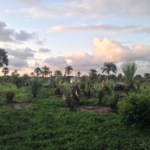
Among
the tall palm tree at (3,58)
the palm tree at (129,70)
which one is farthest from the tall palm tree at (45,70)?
the palm tree at (129,70)

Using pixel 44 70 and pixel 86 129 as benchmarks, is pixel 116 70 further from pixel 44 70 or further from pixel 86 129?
pixel 86 129

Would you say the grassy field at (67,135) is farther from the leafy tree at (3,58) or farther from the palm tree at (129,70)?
the leafy tree at (3,58)

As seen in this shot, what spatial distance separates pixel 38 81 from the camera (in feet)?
46.2

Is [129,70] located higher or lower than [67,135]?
higher

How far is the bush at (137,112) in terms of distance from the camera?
5.53 metres

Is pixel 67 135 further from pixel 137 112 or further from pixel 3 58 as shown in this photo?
pixel 3 58

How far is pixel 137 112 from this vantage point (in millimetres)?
5613

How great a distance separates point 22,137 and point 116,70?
39.8m

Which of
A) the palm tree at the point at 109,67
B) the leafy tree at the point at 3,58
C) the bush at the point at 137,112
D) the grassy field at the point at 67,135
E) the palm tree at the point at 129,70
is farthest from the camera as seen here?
the palm tree at the point at 109,67

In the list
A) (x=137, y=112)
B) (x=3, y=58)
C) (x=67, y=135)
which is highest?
(x=3, y=58)

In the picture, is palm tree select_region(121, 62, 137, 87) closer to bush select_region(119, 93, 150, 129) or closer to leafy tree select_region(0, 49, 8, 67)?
bush select_region(119, 93, 150, 129)

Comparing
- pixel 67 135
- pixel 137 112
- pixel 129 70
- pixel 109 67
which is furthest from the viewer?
pixel 109 67


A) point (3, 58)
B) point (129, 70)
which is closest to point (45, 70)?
point (3, 58)

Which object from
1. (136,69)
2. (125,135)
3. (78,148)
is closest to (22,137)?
(78,148)
